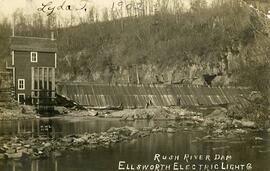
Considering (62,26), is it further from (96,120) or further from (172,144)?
(172,144)

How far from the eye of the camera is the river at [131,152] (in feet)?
13.8

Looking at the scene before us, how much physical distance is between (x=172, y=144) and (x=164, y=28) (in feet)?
4.95

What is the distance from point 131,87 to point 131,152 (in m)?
1.05

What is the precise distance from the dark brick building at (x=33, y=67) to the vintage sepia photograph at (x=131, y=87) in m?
0.01

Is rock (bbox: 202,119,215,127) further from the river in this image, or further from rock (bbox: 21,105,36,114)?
rock (bbox: 21,105,36,114)

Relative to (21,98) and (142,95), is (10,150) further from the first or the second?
(142,95)

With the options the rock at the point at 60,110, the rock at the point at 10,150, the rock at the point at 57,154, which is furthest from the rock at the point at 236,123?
the rock at the point at 10,150

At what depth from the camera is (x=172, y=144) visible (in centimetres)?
465

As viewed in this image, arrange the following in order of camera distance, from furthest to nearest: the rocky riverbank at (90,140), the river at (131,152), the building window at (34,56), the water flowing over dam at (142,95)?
the water flowing over dam at (142,95)
the building window at (34,56)
the rocky riverbank at (90,140)
the river at (131,152)

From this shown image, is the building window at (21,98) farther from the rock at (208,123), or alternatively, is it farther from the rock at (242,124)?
the rock at (242,124)

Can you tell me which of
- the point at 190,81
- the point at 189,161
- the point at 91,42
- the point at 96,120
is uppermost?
the point at 91,42

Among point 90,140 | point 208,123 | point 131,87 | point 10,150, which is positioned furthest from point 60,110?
point 208,123

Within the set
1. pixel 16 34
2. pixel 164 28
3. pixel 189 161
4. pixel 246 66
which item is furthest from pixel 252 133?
pixel 16 34

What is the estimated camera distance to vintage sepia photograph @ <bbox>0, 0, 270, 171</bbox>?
4406 mm
